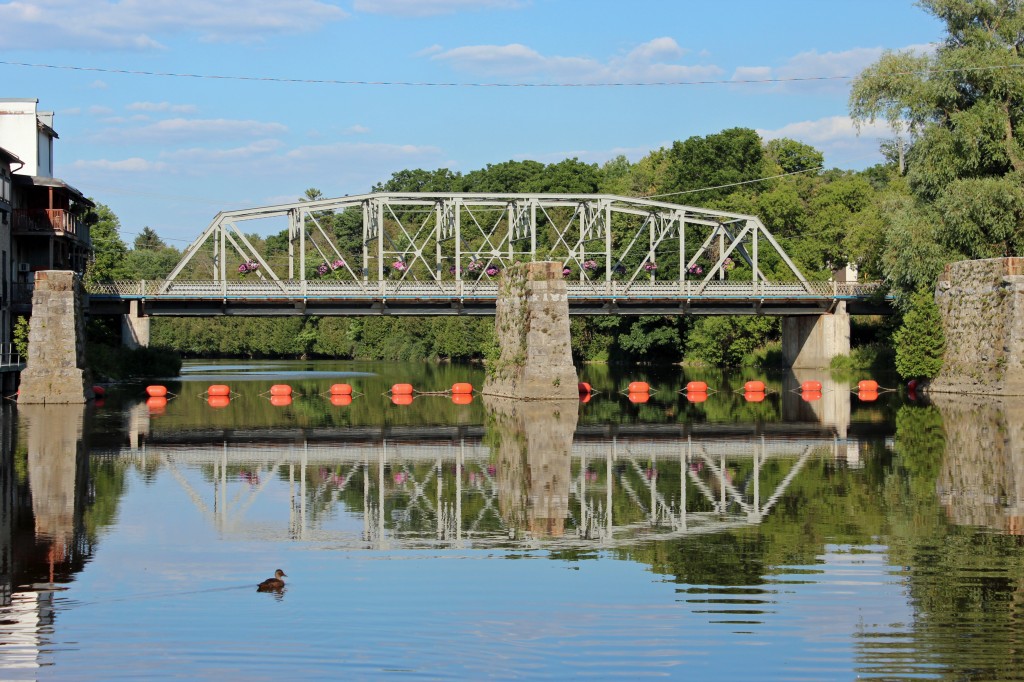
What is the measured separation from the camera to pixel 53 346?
5759cm

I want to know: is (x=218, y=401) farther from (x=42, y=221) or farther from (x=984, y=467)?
(x=984, y=467)

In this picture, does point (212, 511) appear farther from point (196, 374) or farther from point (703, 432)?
point (196, 374)

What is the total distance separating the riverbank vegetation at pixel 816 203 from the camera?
210 feet

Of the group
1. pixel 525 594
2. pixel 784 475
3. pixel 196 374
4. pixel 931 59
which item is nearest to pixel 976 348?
pixel 931 59

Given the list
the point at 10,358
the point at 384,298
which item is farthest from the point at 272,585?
the point at 384,298

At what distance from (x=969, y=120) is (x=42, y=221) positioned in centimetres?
4984

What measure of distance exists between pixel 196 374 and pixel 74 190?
26.3 metres

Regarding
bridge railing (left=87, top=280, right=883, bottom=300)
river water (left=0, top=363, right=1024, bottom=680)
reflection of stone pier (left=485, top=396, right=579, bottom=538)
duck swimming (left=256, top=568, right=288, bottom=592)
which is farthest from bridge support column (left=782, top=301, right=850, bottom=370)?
duck swimming (left=256, top=568, right=288, bottom=592)

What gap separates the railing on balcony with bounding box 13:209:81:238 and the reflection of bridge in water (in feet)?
103

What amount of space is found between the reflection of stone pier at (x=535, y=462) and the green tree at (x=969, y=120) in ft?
72.8

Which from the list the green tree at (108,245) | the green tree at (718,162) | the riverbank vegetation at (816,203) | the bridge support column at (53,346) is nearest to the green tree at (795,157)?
the riverbank vegetation at (816,203)

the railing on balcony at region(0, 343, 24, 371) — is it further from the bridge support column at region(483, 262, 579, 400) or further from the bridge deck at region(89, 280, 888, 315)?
the bridge support column at region(483, 262, 579, 400)

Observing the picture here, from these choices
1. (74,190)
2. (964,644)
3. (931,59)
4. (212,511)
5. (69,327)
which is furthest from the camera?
(74,190)

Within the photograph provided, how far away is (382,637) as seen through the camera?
15.0 meters
